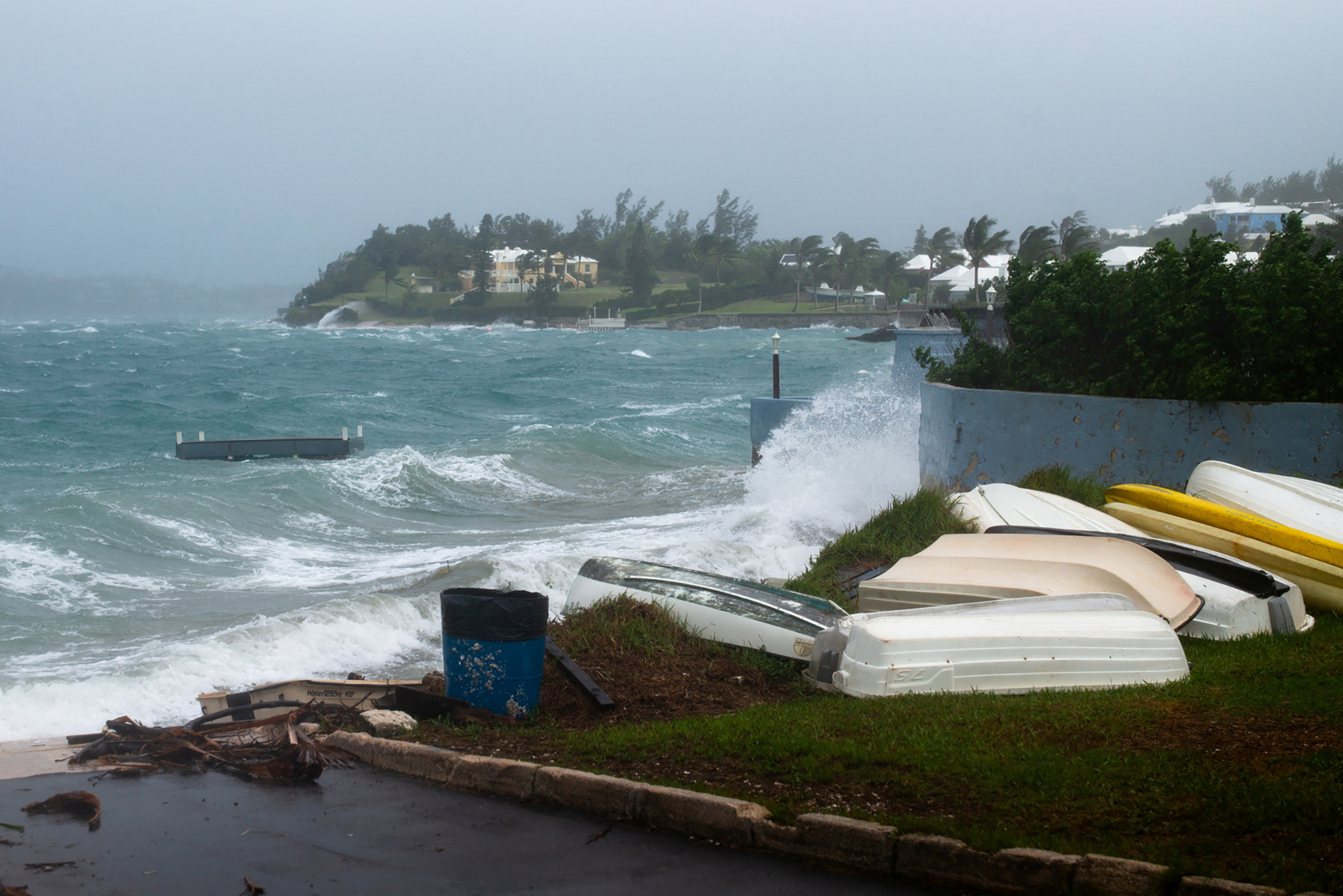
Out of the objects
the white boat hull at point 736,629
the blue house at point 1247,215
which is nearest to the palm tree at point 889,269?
the blue house at point 1247,215

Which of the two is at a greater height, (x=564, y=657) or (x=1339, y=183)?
(x=1339, y=183)

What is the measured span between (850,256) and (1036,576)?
151m

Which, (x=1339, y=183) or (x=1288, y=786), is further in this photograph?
(x=1339, y=183)

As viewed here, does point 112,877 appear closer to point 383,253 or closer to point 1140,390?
point 1140,390

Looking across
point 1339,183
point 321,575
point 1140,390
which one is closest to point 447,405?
point 321,575

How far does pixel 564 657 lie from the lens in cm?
682

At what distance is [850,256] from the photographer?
153875 mm

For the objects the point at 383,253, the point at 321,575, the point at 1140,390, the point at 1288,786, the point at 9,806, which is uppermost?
the point at 383,253

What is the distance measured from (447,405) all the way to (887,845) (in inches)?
1765

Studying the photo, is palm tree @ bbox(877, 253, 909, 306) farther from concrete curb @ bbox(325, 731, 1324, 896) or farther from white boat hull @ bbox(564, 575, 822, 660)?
concrete curb @ bbox(325, 731, 1324, 896)

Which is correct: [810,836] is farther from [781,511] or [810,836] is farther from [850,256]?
[850,256]

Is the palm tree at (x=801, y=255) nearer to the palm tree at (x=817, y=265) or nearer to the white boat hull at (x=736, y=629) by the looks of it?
the palm tree at (x=817, y=265)

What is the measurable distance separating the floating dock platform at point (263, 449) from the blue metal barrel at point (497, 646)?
81.1 feet

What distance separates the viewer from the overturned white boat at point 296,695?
6.80 m
